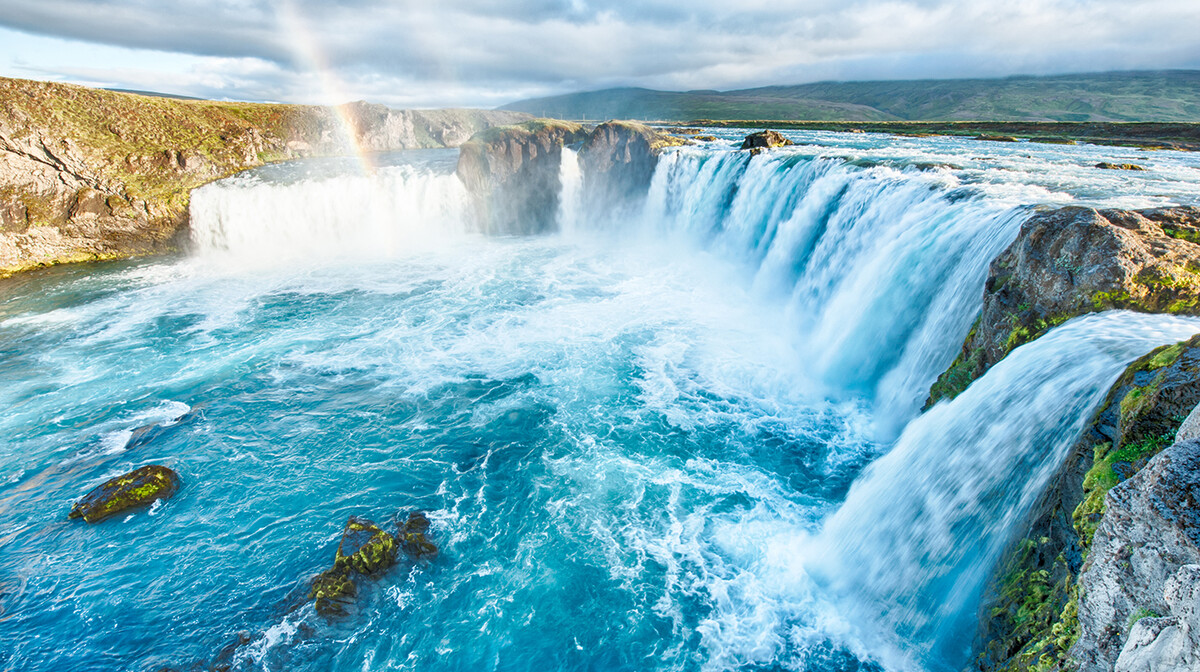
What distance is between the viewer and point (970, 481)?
7.34 meters

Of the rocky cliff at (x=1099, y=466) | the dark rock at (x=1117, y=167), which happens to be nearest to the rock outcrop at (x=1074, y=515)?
the rocky cliff at (x=1099, y=466)

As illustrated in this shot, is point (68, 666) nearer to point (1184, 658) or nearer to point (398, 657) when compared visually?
point (398, 657)

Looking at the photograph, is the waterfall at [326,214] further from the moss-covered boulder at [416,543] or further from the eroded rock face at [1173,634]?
the eroded rock face at [1173,634]

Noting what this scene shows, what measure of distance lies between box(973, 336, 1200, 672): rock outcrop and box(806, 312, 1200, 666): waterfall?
464 millimetres

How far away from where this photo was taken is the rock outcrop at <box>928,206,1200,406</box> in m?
8.23

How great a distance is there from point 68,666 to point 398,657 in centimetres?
578

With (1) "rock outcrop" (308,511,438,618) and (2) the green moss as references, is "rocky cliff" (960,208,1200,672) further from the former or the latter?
(1) "rock outcrop" (308,511,438,618)

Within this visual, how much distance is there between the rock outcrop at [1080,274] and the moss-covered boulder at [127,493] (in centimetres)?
1872

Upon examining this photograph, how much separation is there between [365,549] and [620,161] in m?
34.0

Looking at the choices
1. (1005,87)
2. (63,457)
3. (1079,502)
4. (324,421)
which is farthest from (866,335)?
(1005,87)

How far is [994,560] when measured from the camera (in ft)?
21.2

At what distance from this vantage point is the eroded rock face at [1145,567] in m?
2.96

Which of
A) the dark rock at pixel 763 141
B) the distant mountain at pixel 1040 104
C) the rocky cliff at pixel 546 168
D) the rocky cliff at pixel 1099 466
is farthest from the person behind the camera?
the distant mountain at pixel 1040 104

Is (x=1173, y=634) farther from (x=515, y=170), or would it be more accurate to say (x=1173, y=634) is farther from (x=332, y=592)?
(x=515, y=170)
